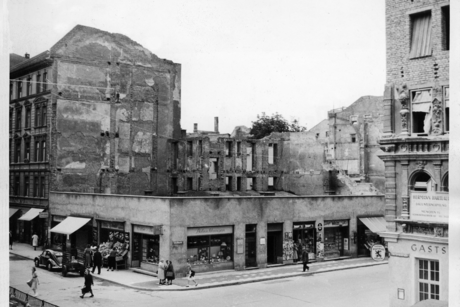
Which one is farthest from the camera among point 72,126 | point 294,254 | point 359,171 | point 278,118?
point 278,118

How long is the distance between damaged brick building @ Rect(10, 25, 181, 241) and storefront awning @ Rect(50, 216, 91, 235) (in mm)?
4017

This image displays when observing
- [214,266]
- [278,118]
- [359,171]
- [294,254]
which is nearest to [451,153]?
[214,266]

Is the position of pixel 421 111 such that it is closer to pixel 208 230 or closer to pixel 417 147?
Answer: pixel 417 147

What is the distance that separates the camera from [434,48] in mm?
17828

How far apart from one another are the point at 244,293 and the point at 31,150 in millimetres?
22835

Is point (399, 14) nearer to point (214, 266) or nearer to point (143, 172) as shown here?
point (214, 266)

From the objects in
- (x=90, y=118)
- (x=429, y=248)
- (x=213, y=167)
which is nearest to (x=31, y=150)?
(x=90, y=118)

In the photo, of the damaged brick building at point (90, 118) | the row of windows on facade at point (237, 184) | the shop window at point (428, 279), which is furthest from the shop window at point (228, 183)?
the shop window at point (428, 279)

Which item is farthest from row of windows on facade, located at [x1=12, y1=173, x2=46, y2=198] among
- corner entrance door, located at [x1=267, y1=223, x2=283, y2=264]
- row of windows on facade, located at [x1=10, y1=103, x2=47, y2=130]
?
corner entrance door, located at [x1=267, y1=223, x2=283, y2=264]

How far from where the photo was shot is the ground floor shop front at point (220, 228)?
88.9 ft

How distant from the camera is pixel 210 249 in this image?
2809 cm

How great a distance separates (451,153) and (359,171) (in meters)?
43.8

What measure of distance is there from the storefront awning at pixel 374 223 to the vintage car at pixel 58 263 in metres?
18.5

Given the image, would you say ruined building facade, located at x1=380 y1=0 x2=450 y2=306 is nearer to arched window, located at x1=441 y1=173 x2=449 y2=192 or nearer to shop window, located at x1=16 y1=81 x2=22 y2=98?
arched window, located at x1=441 y1=173 x2=449 y2=192
